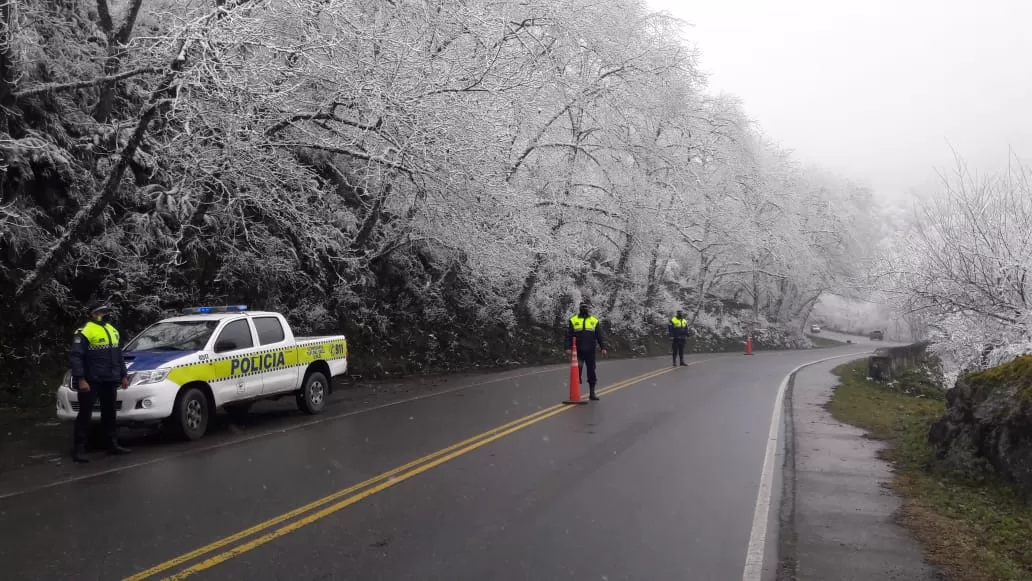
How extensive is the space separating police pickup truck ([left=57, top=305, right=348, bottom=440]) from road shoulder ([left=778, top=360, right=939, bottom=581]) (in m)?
7.64

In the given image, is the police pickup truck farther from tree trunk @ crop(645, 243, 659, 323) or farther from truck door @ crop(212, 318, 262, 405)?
tree trunk @ crop(645, 243, 659, 323)

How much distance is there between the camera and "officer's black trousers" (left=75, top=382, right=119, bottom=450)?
920 cm

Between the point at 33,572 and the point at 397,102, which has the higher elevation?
the point at 397,102

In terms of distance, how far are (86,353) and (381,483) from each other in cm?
433

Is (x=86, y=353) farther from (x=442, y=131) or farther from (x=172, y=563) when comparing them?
(x=442, y=131)

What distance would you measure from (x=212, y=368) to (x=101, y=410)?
1579 millimetres

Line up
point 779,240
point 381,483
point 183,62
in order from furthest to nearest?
point 779,240
point 183,62
point 381,483

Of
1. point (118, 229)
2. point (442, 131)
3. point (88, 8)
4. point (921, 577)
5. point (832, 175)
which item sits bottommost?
point (921, 577)

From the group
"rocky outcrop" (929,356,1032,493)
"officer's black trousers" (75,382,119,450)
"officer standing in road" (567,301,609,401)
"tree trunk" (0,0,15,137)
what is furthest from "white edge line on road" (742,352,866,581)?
"tree trunk" (0,0,15,137)

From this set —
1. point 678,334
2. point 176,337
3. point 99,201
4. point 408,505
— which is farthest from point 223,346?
point 678,334

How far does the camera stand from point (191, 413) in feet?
34.2

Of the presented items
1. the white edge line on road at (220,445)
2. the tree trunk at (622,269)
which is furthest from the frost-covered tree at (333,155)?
the white edge line on road at (220,445)

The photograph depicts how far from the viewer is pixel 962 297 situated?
17312 mm

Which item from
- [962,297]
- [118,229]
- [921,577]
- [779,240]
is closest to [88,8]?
[118,229]
